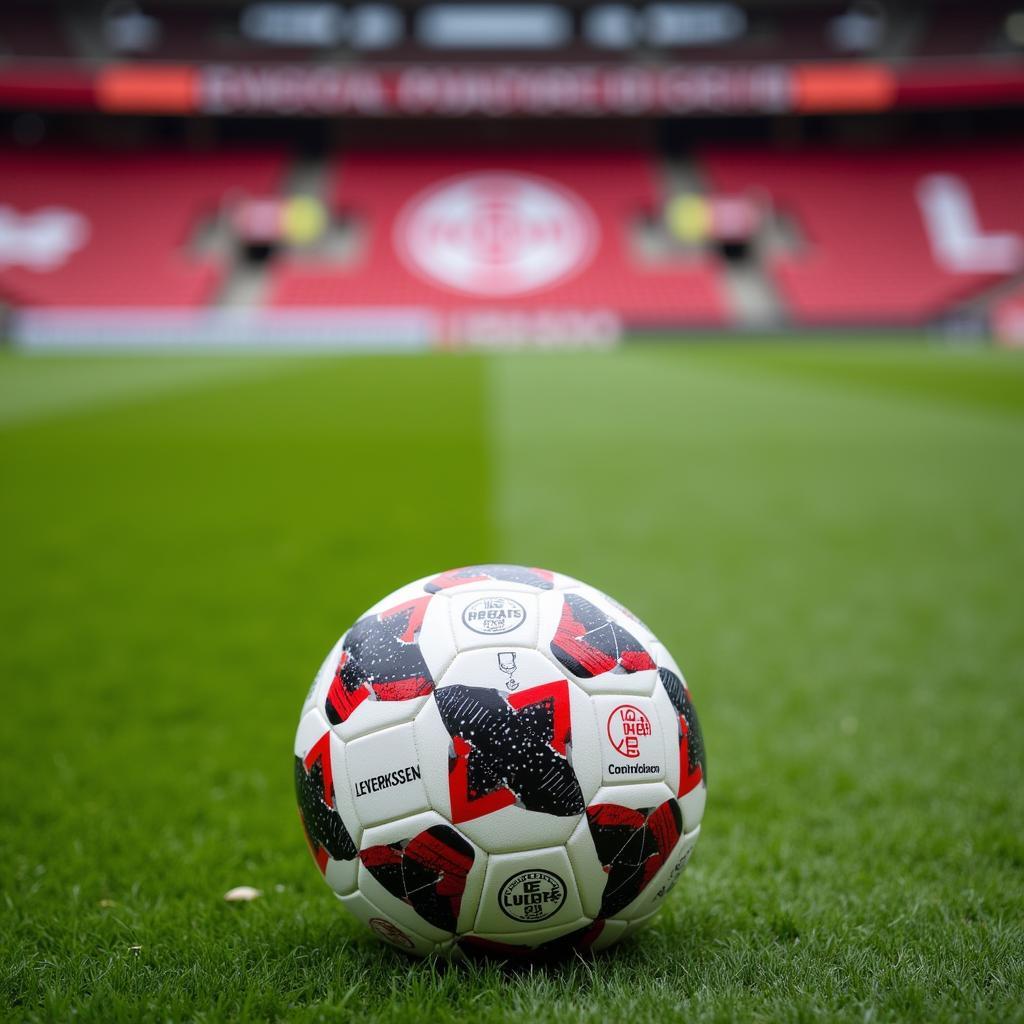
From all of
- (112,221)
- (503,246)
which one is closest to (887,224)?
(503,246)

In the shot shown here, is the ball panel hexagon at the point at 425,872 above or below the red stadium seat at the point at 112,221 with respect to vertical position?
below

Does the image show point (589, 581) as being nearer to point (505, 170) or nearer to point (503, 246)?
point (503, 246)

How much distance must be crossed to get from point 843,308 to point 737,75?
8400 mm

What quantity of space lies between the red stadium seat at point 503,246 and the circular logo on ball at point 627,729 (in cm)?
2776

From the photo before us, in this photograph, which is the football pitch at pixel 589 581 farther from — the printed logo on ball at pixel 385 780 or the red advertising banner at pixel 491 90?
the red advertising banner at pixel 491 90

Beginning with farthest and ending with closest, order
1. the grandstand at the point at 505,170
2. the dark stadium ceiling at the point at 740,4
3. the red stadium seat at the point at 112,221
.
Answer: the dark stadium ceiling at the point at 740,4 < the red stadium seat at the point at 112,221 < the grandstand at the point at 505,170

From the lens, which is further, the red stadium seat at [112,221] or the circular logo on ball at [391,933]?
the red stadium seat at [112,221]

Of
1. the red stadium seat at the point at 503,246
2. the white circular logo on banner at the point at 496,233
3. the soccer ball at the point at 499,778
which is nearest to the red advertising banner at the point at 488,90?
the white circular logo on banner at the point at 496,233

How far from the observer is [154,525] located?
6434 mm

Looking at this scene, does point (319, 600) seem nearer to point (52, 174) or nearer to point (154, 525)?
point (154, 525)

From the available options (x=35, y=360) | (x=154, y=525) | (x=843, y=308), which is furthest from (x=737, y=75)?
(x=154, y=525)

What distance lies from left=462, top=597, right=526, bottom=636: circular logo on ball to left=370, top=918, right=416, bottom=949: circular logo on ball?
588 millimetres

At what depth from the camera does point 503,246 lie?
32.8 metres

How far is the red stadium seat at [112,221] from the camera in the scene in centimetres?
3062
